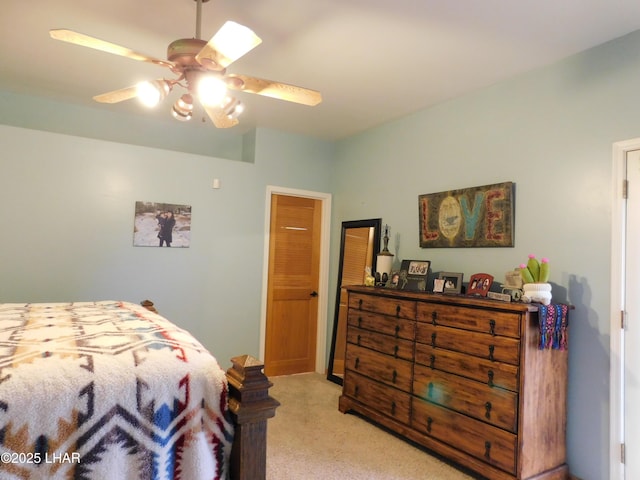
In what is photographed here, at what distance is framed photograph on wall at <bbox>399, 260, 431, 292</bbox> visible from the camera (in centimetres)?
335

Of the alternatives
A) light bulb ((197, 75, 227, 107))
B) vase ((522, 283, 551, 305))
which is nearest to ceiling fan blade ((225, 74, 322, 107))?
light bulb ((197, 75, 227, 107))

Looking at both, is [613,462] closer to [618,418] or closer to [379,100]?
[618,418]

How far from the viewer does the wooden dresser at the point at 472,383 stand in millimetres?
2311

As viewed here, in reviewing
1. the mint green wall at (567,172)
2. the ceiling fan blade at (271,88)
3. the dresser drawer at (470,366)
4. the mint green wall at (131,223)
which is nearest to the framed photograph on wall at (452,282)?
the mint green wall at (567,172)

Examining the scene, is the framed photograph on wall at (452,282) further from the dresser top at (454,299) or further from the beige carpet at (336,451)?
the beige carpet at (336,451)

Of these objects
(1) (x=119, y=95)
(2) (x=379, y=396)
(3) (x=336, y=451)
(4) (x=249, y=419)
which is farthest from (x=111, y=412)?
(2) (x=379, y=396)

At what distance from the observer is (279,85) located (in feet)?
7.06

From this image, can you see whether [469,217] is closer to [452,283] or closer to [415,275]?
[452,283]

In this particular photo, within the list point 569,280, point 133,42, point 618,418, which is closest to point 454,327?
point 569,280

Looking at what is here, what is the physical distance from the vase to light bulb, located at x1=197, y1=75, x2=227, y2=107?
2.04 meters

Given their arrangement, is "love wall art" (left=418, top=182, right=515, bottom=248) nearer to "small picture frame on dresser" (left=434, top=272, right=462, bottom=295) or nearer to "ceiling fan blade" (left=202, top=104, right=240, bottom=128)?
"small picture frame on dresser" (left=434, top=272, right=462, bottom=295)

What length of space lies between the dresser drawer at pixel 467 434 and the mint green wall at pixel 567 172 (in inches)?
20.4

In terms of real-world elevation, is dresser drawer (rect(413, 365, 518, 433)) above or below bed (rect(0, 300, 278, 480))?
below

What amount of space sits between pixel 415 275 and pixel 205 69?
228 cm
